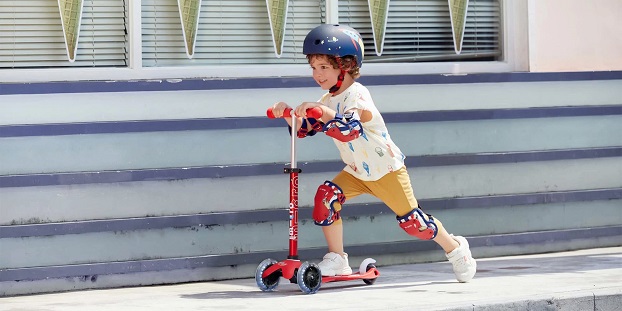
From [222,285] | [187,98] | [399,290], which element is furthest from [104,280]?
A: [399,290]

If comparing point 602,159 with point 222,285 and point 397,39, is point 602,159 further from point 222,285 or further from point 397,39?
point 222,285

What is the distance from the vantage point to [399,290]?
24.3 ft

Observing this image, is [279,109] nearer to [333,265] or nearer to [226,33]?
[333,265]

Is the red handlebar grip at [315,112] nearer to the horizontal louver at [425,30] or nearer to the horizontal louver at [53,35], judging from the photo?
the horizontal louver at [53,35]

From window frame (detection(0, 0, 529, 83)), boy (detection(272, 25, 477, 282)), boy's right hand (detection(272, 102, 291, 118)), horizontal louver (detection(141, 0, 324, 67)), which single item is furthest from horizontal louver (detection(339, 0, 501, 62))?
boy's right hand (detection(272, 102, 291, 118))

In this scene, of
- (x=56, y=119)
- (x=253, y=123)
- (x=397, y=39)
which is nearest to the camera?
(x=56, y=119)

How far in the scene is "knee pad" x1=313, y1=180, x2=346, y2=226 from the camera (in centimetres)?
757

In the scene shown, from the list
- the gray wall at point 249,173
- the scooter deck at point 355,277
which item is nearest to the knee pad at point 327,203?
the scooter deck at point 355,277

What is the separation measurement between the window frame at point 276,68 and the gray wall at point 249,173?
21 cm

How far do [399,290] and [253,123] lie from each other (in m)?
1.64

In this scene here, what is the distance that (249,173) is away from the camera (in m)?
8.30

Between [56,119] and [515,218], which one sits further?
[515,218]

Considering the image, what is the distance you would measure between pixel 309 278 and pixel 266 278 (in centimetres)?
30

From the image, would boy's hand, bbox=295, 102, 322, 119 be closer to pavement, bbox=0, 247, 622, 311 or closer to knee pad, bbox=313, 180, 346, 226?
knee pad, bbox=313, 180, 346, 226
